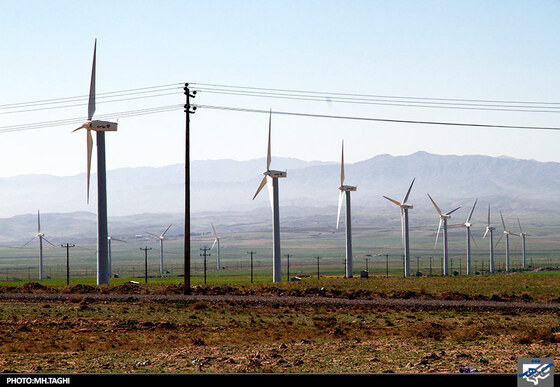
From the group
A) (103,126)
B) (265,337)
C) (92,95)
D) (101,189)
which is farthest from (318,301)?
(92,95)

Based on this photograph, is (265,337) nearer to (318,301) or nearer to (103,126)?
(318,301)

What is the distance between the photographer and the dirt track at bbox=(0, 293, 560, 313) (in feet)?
149

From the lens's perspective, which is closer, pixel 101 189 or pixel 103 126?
pixel 101 189

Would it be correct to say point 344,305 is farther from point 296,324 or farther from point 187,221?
point 187,221

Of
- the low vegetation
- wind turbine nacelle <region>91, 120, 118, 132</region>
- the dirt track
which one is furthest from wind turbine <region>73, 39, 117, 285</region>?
the low vegetation

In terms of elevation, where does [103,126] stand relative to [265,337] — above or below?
above

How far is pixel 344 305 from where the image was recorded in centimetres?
4803

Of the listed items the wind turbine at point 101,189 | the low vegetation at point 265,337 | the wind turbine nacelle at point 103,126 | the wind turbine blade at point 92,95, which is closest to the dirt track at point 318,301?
the low vegetation at point 265,337

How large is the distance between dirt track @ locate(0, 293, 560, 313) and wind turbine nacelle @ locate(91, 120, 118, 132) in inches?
684

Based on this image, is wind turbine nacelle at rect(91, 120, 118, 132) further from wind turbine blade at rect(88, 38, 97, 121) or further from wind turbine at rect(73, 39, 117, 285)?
wind turbine blade at rect(88, 38, 97, 121)

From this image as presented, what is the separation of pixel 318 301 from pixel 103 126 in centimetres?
3071

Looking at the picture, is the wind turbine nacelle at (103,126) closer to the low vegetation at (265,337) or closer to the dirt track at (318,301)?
the dirt track at (318,301)

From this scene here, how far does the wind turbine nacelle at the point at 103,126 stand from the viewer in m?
69.9

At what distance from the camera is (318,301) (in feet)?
165
